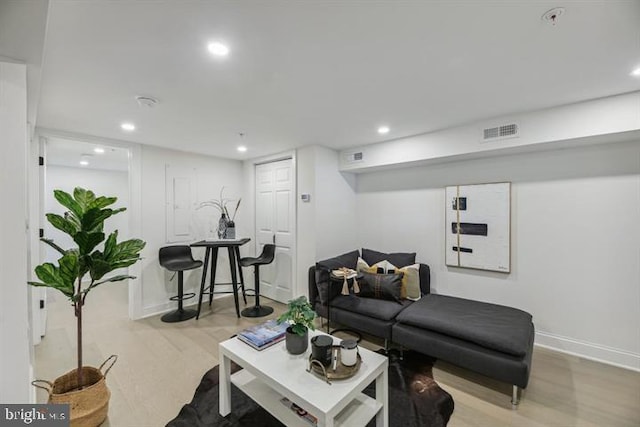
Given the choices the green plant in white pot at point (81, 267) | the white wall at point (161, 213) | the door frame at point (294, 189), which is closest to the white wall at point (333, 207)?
the door frame at point (294, 189)

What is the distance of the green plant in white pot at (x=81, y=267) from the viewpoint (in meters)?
1.75

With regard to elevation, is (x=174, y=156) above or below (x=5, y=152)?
above

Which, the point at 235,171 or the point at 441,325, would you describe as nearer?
the point at 441,325

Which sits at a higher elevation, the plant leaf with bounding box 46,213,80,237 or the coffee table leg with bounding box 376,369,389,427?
the plant leaf with bounding box 46,213,80,237

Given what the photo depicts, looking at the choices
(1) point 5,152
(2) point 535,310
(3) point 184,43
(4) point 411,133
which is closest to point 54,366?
(1) point 5,152

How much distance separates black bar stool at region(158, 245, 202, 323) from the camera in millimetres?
3672

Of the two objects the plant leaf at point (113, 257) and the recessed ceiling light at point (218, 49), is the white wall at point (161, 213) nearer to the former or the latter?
the plant leaf at point (113, 257)

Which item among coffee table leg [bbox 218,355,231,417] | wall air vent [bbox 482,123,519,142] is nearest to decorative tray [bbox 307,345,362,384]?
coffee table leg [bbox 218,355,231,417]

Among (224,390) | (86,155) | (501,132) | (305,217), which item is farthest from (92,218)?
(86,155)

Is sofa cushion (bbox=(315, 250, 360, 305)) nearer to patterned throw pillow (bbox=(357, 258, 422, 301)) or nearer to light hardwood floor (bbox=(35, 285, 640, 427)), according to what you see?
patterned throw pillow (bbox=(357, 258, 422, 301))

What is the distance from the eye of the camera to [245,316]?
379cm

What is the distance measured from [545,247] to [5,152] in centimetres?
433

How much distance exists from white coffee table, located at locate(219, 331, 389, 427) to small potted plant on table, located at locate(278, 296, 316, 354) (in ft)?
0.21

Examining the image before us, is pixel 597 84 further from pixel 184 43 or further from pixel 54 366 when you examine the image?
pixel 54 366
